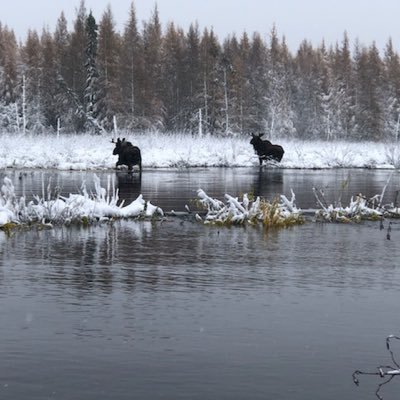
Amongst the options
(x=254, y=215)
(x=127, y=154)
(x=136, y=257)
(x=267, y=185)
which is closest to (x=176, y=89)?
(x=127, y=154)

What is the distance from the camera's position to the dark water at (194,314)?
19.4ft

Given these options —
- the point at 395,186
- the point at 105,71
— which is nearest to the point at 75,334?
the point at 395,186

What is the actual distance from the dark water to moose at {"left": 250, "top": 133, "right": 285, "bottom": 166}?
1056 inches

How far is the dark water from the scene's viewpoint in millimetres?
5902

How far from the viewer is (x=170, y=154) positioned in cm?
4262

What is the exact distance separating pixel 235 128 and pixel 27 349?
64.9 m

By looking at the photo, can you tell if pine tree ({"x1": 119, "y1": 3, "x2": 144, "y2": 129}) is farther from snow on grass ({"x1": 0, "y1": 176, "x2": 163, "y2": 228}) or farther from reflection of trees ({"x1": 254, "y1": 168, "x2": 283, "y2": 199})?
snow on grass ({"x1": 0, "y1": 176, "x2": 163, "y2": 228})

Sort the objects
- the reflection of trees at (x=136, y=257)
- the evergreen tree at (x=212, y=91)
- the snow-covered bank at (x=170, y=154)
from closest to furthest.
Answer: the reflection of trees at (x=136, y=257) < the snow-covered bank at (x=170, y=154) < the evergreen tree at (x=212, y=91)

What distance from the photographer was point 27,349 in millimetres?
6652

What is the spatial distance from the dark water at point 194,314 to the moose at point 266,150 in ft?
88.0

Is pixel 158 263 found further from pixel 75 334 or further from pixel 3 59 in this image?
pixel 3 59

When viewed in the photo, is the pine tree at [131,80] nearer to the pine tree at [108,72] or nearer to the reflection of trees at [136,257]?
the pine tree at [108,72]

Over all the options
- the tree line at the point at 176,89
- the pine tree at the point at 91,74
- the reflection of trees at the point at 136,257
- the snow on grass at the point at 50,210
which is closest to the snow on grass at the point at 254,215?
the reflection of trees at the point at 136,257

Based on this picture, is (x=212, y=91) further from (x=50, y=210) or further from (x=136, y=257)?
(x=136, y=257)
